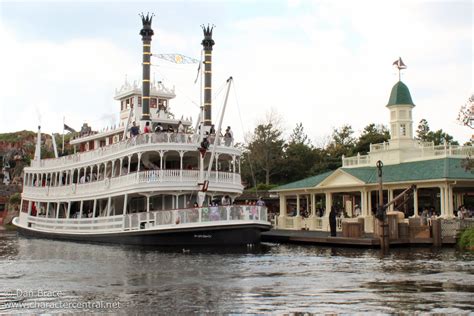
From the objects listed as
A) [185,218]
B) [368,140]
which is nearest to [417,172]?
[185,218]

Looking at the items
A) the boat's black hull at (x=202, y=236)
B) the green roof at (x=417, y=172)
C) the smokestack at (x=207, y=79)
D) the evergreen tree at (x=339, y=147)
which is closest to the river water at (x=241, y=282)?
the boat's black hull at (x=202, y=236)

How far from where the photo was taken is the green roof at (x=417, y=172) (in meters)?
30.3

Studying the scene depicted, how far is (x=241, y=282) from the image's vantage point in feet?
54.0

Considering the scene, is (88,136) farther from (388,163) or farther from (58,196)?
(388,163)

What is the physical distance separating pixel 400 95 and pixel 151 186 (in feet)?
62.3

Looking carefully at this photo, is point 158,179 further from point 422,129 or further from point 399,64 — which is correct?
point 422,129

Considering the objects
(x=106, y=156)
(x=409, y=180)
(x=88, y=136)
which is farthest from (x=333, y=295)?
(x=88, y=136)

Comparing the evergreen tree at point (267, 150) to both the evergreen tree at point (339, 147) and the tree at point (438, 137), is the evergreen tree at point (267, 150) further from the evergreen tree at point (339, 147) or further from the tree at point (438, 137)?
the tree at point (438, 137)

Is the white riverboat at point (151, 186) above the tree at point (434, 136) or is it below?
below

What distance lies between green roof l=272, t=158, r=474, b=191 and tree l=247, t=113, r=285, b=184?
1954 centimetres

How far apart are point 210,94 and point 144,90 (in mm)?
3797

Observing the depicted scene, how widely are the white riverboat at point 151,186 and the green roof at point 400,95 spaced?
1256 cm

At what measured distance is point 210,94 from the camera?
115 ft

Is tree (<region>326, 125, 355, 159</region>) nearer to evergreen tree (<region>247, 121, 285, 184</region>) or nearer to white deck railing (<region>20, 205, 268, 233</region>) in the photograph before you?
evergreen tree (<region>247, 121, 285, 184</region>)
